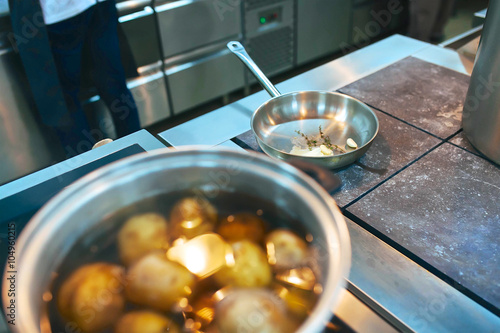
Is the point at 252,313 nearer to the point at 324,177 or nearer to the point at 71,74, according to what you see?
the point at 324,177

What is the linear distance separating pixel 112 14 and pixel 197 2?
1.51ft

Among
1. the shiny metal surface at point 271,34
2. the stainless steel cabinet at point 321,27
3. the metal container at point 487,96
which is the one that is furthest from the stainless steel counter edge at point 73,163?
the stainless steel cabinet at point 321,27

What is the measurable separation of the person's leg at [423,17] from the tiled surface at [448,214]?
2.11 m

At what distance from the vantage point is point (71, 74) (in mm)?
1435

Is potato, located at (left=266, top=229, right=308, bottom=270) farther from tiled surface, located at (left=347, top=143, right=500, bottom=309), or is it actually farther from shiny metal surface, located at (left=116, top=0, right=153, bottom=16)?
shiny metal surface, located at (left=116, top=0, right=153, bottom=16)

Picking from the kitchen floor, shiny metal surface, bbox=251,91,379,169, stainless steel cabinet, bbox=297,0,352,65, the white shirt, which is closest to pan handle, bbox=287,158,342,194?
shiny metal surface, bbox=251,91,379,169

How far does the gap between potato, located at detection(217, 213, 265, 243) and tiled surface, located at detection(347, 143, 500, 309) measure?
21 centimetres

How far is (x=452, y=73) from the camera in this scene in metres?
0.88

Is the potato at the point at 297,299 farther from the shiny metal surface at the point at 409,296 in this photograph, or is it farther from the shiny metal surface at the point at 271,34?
the shiny metal surface at the point at 271,34

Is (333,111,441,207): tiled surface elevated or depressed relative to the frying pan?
depressed

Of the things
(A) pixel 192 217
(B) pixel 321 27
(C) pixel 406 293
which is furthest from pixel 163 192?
(B) pixel 321 27

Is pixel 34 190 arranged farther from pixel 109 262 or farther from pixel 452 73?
pixel 452 73

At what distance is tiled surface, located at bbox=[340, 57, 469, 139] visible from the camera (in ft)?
2.43

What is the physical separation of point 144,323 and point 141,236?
0.08 m
